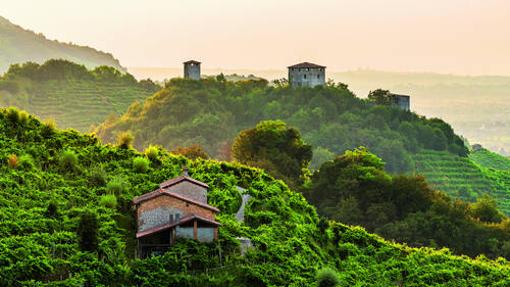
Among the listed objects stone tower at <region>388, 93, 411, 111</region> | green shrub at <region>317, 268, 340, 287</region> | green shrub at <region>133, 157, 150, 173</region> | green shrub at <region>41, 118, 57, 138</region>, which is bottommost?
green shrub at <region>317, 268, 340, 287</region>

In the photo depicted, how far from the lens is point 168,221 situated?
1350 inches

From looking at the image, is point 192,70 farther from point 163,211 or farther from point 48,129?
point 163,211

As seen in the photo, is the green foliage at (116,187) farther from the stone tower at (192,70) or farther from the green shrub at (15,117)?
the stone tower at (192,70)

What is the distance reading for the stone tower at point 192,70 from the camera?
128750 millimetres

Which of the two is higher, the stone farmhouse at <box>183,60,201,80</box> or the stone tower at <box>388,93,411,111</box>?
the stone farmhouse at <box>183,60,201,80</box>

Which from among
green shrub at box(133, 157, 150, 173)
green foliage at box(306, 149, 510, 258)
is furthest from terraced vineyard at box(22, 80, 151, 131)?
green shrub at box(133, 157, 150, 173)

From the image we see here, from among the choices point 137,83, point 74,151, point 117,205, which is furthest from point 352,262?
point 137,83

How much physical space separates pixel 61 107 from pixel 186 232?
11427 cm

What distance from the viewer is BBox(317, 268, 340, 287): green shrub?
34906mm

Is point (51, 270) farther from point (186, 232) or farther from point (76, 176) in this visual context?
point (76, 176)

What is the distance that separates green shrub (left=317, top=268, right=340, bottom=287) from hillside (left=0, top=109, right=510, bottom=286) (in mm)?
496

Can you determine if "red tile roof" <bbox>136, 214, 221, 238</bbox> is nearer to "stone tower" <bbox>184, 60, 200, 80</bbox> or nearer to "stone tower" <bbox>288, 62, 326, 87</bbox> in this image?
"stone tower" <bbox>288, 62, 326, 87</bbox>

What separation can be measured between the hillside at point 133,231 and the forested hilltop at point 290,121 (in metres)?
68.2

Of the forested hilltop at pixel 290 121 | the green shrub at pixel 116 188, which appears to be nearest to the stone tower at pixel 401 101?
the forested hilltop at pixel 290 121
